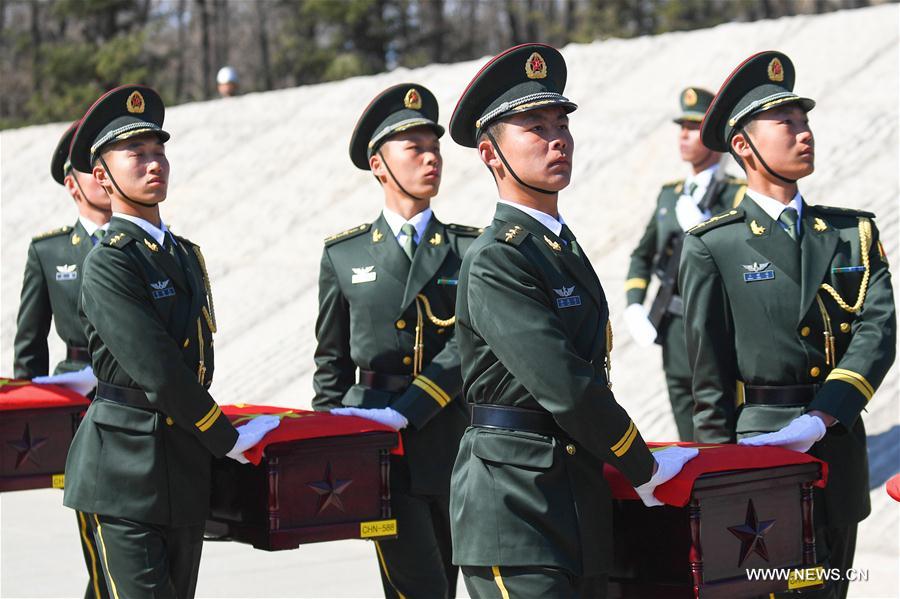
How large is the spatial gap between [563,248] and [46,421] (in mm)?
3458

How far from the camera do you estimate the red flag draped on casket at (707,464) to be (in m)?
3.79

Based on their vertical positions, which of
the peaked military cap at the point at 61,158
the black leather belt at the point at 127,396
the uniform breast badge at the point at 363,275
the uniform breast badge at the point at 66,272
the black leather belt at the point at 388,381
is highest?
the peaked military cap at the point at 61,158

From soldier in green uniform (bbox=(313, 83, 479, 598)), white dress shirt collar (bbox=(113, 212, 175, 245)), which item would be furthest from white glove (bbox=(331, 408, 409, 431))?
white dress shirt collar (bbox=(113, 212, 175, 245))

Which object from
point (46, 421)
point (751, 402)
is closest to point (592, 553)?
point (751, 402)

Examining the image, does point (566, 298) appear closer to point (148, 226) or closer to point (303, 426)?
point (303, 426)

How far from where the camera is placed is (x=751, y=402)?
4812 millimetres

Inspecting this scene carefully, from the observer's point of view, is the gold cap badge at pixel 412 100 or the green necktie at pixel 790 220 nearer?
the green necktie at pixel 790 220

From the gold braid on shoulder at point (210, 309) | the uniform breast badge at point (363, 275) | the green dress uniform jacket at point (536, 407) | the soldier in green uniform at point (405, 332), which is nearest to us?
the green dress uniform jacket at point (536, 407)

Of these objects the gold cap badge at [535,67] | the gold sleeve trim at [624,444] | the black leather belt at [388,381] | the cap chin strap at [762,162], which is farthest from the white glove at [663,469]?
→ the black leather belt at [388,381]

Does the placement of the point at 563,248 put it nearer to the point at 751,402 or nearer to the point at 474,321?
the point at 474,321

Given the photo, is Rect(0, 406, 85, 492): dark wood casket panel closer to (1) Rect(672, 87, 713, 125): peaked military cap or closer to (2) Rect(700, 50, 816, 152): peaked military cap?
(2) Rect(700, 50, 816, 152): peaked military cap

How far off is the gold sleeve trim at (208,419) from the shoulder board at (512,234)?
1361 millimetres

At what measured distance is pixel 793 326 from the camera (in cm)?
475

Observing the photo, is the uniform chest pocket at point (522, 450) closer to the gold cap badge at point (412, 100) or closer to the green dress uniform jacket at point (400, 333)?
the green dress uniform jacket at point (400, 333)
